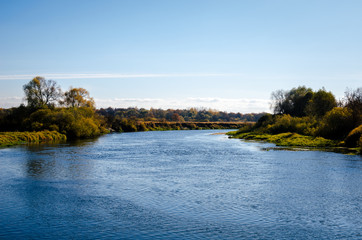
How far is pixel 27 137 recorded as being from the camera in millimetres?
67062

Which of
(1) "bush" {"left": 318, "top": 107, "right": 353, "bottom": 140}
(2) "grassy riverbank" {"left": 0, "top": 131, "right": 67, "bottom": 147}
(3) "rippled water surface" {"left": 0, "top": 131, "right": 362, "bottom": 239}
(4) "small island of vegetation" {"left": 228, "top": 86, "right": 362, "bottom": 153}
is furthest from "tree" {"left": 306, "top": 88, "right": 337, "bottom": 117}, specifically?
(2) "grassy riverbank" {"left": 0, "top": 131, "right": 67, "bottom": 147}

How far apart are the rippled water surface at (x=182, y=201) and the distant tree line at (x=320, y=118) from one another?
21964 millimetres

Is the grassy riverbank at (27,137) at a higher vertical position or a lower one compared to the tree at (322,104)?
lower

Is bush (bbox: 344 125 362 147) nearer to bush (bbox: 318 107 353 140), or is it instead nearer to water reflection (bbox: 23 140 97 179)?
bush (bbox: 318 107 353 140)

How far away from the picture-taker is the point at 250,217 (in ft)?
55.4

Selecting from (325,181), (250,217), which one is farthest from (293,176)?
(250,217)

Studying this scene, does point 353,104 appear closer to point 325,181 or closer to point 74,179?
point 325,181

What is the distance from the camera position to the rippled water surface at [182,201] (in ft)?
49.4

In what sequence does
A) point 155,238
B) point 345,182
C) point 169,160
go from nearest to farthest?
1. point 155,238
2. point 345,182
3. point 169,160

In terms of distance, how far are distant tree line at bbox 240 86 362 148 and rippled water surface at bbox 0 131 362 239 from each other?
865 inches

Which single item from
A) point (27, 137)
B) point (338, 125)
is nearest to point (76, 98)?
point (27, 137)

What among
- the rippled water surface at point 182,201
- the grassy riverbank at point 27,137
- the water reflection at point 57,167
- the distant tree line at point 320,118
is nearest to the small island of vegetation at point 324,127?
the distant tree line at point 320,118

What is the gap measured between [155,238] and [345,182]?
16.7m

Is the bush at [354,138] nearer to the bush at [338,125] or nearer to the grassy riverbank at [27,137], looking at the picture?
the bush at [338,125]
